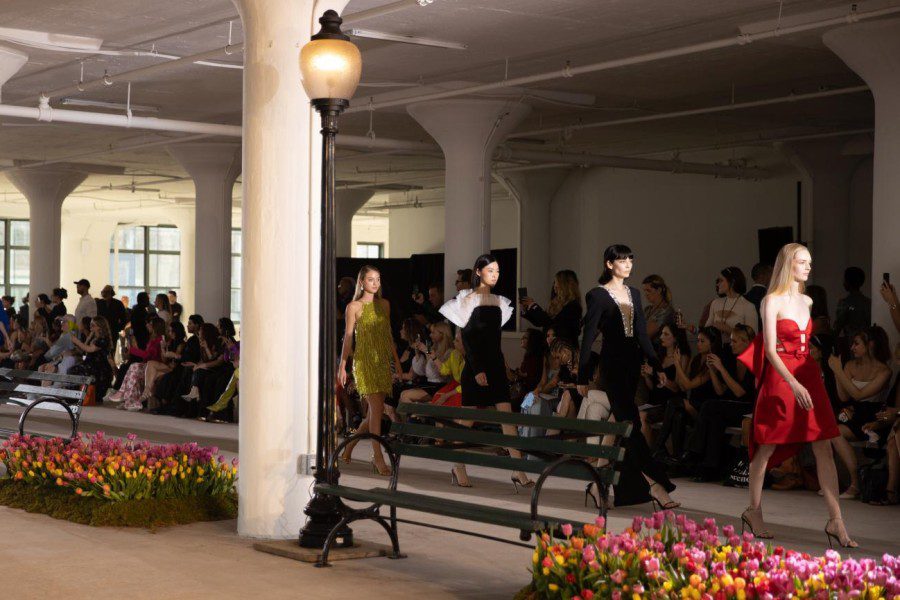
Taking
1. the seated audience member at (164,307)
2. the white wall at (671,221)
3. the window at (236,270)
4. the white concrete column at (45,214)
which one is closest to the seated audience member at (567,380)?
the seated audience member at (164,307)

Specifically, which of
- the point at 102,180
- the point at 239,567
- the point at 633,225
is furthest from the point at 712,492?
the point at 102,180

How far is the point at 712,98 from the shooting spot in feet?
54.5

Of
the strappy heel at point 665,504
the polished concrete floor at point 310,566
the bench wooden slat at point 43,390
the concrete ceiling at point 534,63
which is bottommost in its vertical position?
the polished concrete floor at point 310,566

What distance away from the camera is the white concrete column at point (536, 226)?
24.6 meters

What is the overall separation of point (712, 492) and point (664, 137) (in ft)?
40.8

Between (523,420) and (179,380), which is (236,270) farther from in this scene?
(523,420)

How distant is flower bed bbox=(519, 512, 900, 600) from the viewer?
165 inches

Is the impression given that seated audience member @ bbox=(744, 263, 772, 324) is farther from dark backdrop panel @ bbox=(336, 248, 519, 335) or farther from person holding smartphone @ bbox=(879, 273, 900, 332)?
dark backdrop panel @ bbox=(336, 248, 519, 335)

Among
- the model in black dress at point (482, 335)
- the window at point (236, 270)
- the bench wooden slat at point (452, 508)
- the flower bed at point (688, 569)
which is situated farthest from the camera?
the window at point (236, 270)

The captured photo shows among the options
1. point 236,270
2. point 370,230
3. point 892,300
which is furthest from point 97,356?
point 370,230

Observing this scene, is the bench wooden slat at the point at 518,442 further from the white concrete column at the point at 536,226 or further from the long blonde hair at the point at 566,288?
the white concrete column at the point at 536,226

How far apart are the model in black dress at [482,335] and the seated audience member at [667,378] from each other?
4.75 feet

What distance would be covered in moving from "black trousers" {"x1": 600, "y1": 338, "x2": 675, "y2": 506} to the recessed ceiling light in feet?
16.1

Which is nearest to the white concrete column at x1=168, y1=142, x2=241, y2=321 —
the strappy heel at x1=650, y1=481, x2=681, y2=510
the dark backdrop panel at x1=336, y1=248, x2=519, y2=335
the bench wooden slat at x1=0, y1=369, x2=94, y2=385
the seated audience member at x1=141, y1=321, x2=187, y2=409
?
the seated audience member at x1=141, y1=321, x2=187, y2=409
